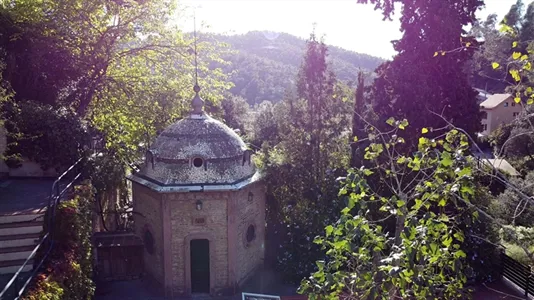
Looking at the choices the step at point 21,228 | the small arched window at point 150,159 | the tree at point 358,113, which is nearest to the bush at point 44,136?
the small arched window at point 150,159

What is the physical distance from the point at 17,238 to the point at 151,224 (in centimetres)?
659

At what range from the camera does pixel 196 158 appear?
644 inches

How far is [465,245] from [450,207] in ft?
5.35

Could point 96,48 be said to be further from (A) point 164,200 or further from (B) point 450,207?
(B) point 450,207

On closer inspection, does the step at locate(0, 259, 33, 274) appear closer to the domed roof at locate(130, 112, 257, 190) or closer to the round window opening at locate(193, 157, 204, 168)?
the domed roof at locate(130, 112, 257, 190)

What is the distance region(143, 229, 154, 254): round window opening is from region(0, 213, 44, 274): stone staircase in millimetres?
6351

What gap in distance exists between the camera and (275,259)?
1931cm

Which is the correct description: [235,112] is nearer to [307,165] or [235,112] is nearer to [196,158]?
[307,165]

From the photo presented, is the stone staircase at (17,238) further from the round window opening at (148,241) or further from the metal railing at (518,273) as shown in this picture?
the metal railing at (518,273)

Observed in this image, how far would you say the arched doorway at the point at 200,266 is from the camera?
16.4 meters

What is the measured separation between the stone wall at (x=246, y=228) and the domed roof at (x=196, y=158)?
91 centimetres

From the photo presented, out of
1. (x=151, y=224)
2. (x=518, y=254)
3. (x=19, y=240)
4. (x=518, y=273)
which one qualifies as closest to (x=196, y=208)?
(x=151, y=224)

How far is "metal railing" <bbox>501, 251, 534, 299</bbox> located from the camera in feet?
53.1

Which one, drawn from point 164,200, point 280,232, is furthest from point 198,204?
point 280,232
